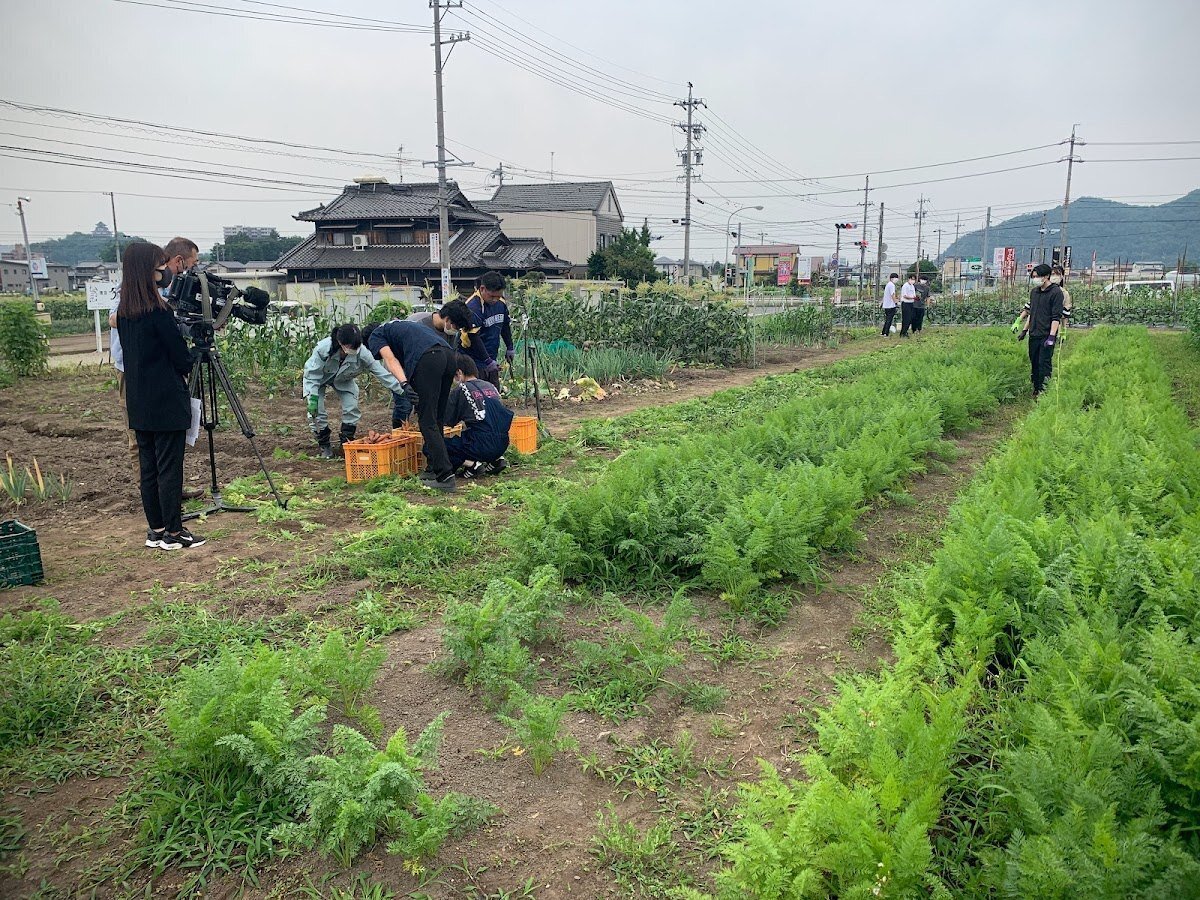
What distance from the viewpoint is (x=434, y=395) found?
6531 mm

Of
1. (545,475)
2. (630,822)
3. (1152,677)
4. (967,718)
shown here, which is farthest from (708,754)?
(545,475)

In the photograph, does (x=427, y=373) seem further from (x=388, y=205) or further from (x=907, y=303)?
(x=388, y=205)

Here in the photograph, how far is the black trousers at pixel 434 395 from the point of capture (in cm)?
650

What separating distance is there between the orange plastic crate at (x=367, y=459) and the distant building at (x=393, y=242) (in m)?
28.7

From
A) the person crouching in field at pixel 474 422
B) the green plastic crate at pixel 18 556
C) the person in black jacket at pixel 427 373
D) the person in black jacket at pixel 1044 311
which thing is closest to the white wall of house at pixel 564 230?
the person in black jacket at pixel 1044 311

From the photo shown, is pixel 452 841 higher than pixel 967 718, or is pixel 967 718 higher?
pixel 967 718

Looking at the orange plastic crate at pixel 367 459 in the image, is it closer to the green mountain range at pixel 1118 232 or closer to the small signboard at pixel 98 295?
the small signboard at pixel 98 295

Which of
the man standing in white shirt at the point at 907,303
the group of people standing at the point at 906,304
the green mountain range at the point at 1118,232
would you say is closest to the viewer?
the man standing in white shirt at the point at 907,303

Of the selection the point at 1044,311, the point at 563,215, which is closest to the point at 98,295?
the point at 1044,311

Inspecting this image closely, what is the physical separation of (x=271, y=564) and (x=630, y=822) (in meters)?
3.13

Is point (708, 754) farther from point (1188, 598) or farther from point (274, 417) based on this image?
point (274, 417)

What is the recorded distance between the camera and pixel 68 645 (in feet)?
12.2

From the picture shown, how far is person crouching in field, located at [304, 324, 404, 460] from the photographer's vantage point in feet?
23.4

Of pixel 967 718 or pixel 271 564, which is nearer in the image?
pixel 967 718
